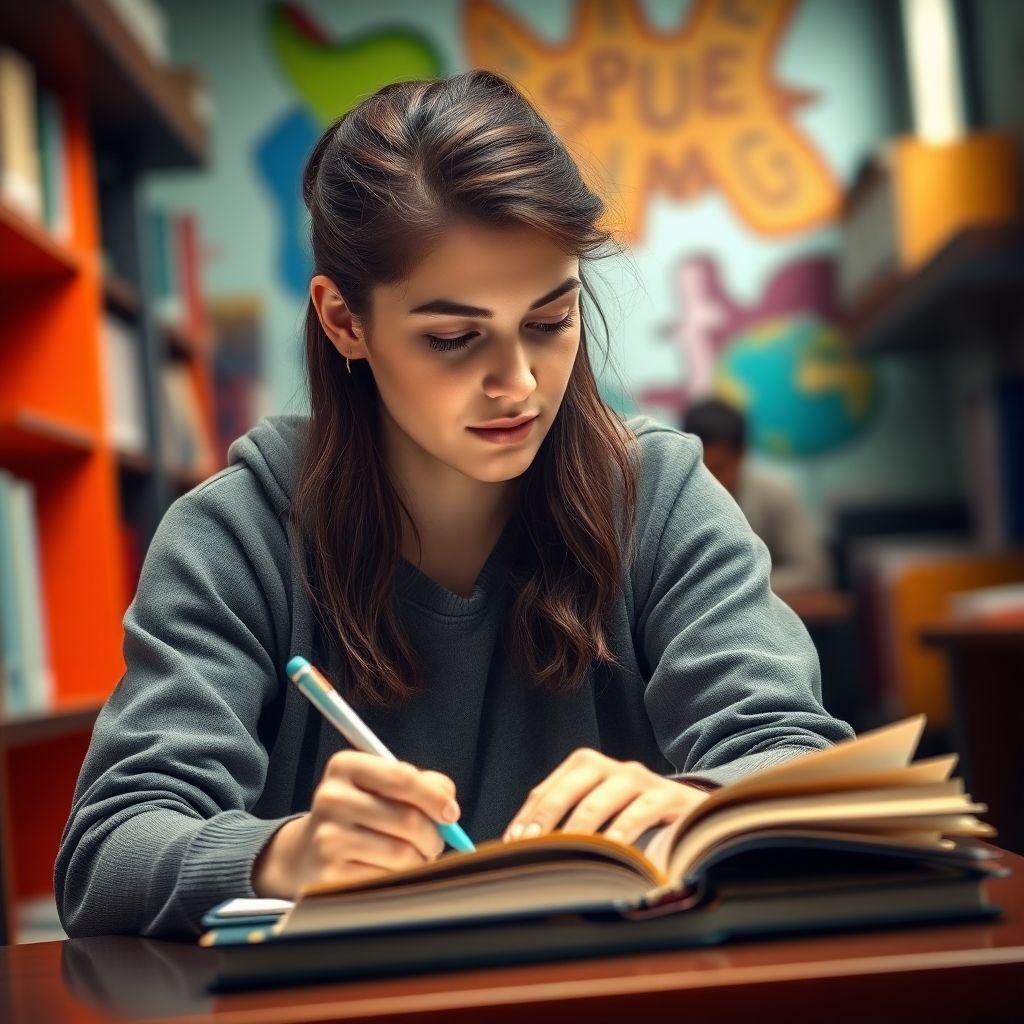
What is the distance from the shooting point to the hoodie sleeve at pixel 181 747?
877 mm

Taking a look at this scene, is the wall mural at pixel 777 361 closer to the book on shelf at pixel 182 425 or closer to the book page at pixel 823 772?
the book on shelf at pixel 182 425

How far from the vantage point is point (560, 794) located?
2.66 ft

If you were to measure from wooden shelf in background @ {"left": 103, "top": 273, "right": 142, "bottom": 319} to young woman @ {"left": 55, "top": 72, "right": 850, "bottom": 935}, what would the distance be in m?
1.95

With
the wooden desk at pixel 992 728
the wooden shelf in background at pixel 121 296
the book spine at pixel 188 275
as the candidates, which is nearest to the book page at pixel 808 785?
the wooden desk at pixel 992 728

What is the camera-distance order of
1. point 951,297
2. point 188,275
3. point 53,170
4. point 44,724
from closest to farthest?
1. point 44,724
2. point 53,170
3. point 188,275
4. point 951,297

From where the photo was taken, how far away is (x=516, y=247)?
110 centimetres

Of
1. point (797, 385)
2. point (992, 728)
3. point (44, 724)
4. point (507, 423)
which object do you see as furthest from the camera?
point (797, 385)

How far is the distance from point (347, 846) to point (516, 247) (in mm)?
498

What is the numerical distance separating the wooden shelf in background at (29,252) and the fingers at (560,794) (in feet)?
5.84

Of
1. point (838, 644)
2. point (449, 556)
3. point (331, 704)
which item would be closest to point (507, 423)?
point (449, 556)

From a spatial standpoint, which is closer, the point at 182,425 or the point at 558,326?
the point at 558,326

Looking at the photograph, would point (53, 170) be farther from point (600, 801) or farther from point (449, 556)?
point (600, 801)

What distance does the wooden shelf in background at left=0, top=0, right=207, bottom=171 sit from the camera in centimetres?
271

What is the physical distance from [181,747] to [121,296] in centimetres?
235
